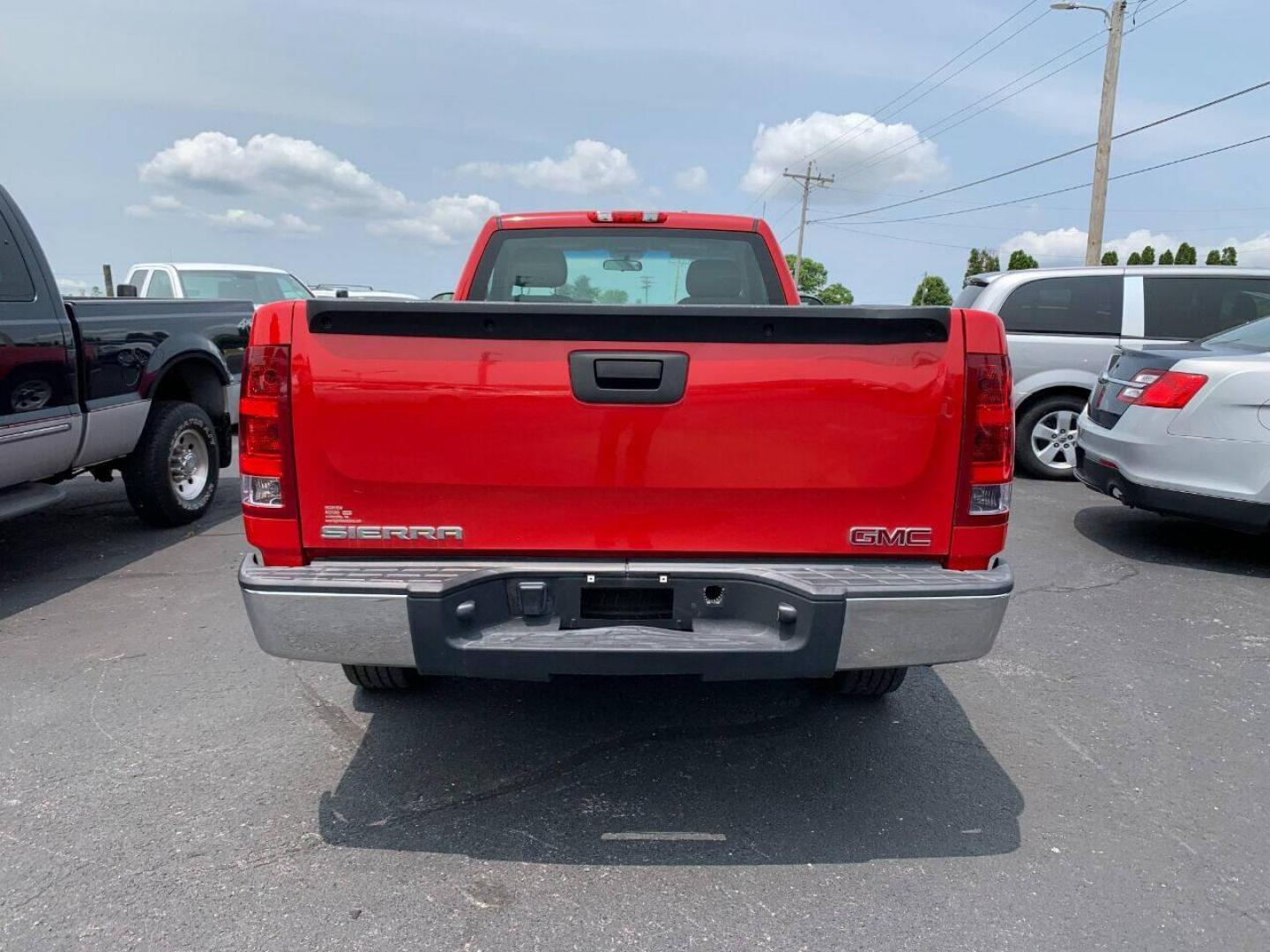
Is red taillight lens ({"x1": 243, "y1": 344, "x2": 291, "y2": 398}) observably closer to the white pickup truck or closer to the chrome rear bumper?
the chrome rear bumper

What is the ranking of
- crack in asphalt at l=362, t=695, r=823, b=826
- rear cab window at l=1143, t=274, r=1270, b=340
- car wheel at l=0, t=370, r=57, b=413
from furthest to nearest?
rear cab window at l=1143, t=274, r=1270, b=340 < car wheel at l=0, t=370, r=57, b=413 < crack in asphalt at l=362, t=695, r=823, b=826

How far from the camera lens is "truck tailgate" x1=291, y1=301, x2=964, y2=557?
2373 mm

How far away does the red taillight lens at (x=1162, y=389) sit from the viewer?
534 centimetres

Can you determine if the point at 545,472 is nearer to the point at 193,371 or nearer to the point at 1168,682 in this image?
the point at 1168,682

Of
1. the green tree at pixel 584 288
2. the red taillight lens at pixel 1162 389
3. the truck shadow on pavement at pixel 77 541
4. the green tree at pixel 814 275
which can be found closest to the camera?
the green tree at pixel 584 288

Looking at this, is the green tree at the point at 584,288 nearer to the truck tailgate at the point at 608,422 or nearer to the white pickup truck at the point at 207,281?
the truck tailgate at the point at 608,422

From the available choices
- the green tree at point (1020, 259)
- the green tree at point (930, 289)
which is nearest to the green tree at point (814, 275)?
the green tree at point (930, 289)

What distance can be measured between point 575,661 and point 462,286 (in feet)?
8.33

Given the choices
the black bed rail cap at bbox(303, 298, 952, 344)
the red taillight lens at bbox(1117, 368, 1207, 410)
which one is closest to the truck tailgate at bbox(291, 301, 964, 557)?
the black bed rail cap at bbox(303, 298, 952, 344)

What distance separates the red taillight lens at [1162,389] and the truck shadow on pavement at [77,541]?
19.7 feet

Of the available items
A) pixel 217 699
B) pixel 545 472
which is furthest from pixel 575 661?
pixel 217 699

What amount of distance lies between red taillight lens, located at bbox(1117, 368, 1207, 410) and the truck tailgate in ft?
12.5

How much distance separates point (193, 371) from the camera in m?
6.41

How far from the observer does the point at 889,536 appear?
2484 mm
